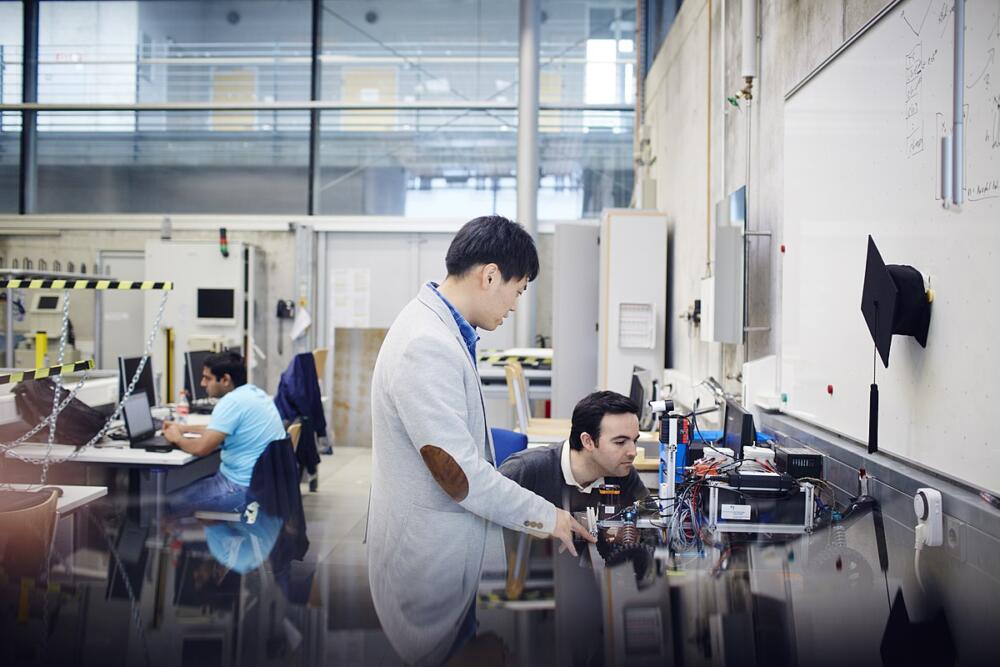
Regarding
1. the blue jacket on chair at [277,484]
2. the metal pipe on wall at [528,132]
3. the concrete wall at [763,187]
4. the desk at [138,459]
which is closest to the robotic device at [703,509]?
the concrete wall at [763,187]

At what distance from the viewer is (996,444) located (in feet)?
5.66

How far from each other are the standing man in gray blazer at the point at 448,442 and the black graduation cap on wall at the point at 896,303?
97cm

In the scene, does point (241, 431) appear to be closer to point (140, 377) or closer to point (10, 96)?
point (140, 377)

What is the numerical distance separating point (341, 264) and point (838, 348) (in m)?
5.95

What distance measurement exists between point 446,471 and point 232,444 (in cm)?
266

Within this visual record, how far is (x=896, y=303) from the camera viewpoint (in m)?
2.03

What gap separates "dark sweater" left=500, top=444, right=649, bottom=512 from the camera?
234 centimetres

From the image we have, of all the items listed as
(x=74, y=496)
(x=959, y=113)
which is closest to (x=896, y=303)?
(x=959, y=113)

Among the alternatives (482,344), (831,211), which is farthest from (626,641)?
(482,344)

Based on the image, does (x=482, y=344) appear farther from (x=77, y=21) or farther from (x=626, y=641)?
(x=626, y=641)

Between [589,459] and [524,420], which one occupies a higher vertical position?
[589,459]

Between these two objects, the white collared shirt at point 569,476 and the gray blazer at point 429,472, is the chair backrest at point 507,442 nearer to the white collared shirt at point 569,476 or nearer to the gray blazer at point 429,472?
the white collared shirt at point 569,476

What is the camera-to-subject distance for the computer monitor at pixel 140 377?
4379mm

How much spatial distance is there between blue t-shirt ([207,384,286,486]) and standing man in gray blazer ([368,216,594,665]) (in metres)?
2.38
